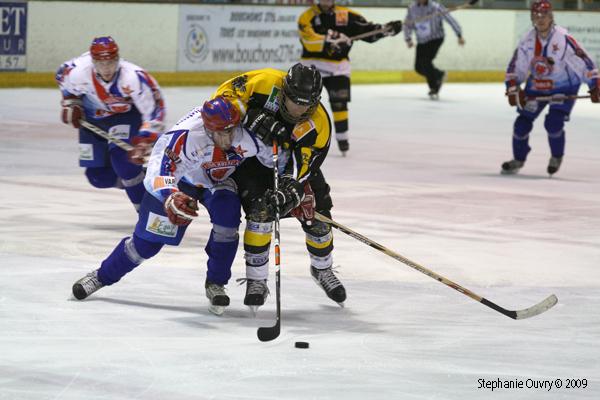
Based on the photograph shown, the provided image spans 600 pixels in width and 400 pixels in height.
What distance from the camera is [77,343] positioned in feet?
14.5

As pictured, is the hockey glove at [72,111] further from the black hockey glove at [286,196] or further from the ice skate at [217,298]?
the black hockey glove at [286,196]

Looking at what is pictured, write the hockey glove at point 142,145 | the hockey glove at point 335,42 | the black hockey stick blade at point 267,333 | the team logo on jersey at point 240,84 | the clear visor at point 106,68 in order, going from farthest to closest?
1. the hockey glove at point 335,42
2. the clear visor at point 106,68
3. the hockey glove at point 142,145
4. the team logo on jersey at point 240,84
5. the black hockey stick blade at point 267,333

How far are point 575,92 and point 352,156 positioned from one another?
1.83 metres

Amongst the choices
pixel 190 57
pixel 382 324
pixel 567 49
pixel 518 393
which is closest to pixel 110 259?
pixel 382 324

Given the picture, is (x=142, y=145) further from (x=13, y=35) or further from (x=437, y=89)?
(x=437, y=89)

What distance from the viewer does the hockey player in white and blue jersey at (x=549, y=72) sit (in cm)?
959

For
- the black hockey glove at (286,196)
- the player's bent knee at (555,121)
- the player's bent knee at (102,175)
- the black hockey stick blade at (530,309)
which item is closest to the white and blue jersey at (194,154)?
the black hockey glove at (286,196)

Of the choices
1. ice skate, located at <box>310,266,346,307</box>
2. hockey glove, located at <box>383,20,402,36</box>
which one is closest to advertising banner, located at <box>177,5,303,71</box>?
hockey glove, located at <box>383,20,402,36</box>

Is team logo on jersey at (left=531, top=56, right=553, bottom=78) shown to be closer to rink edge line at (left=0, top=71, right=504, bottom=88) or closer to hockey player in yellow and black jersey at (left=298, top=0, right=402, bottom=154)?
hockey player in yellow and black jersey at (left=298, top=0, right=402, bottom=154)

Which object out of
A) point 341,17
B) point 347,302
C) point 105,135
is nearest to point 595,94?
point 341,17

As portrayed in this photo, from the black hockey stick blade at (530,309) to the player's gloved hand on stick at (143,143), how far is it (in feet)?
7.06

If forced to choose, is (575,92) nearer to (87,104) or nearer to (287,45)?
(87,104)

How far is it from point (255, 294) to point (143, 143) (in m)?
1.76

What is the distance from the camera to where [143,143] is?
6445mm
